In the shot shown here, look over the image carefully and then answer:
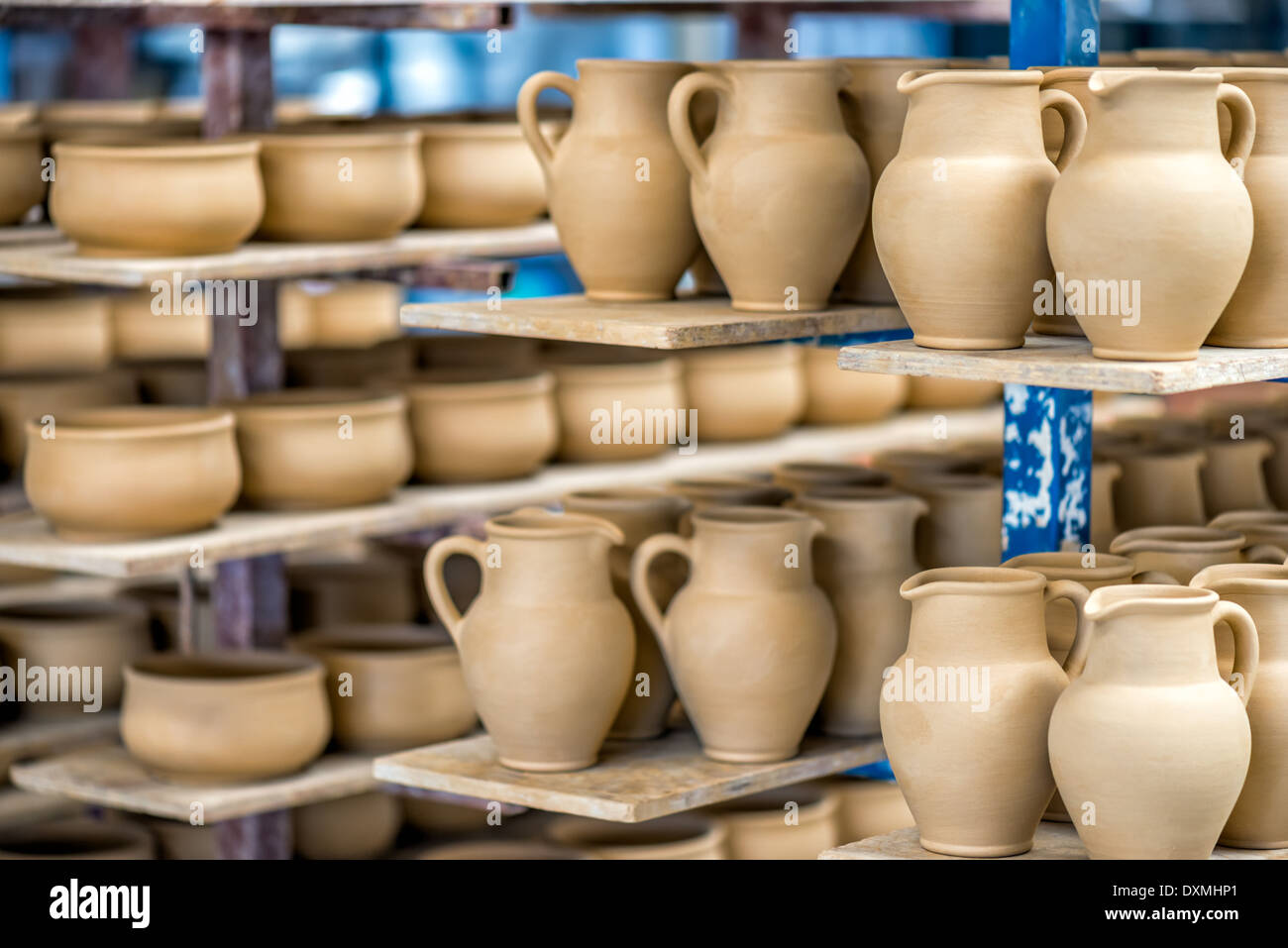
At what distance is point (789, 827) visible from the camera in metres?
3.05

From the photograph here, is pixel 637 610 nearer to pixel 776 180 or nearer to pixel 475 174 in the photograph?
pixel 776 180

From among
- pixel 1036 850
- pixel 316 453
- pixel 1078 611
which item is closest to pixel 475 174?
pixel 316 453

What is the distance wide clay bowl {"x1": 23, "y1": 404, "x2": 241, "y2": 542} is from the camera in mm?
2895

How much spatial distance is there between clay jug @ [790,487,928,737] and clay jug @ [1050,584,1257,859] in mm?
644

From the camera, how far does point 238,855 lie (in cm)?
331

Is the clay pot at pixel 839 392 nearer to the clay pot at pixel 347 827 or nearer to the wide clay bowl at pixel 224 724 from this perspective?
the clay pot at pixel 347 827

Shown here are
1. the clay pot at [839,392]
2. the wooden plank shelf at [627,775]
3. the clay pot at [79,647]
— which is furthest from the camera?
the clay pot at [839,392]

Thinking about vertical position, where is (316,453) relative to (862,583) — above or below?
above

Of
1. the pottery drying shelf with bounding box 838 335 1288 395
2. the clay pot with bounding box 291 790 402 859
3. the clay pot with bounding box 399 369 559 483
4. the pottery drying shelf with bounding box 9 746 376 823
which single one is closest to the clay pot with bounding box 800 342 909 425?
the clay pot with bounding box 399 369 559 483

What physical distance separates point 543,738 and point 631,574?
0.76ft

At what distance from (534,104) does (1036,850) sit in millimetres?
1111

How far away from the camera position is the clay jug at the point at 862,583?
2580 millimetres

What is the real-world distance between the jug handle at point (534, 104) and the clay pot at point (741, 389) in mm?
1166

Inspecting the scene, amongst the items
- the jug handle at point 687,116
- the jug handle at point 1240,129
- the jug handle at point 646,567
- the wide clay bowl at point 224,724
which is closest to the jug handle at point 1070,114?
the jug handle at point 1240,129
